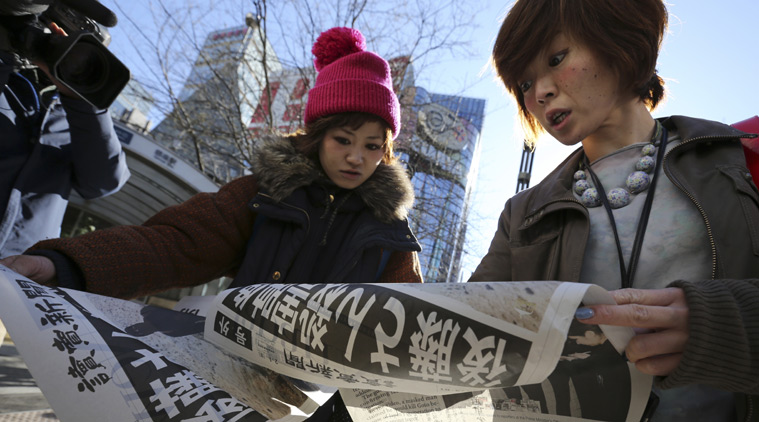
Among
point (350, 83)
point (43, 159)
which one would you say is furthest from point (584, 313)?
point (43, 159)

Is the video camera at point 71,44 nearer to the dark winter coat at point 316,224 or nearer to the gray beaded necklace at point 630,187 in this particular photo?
the dark winter coat at point 316,224

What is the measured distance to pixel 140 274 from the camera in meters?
1.26

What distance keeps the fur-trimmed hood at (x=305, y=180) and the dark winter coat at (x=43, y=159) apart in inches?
27.9

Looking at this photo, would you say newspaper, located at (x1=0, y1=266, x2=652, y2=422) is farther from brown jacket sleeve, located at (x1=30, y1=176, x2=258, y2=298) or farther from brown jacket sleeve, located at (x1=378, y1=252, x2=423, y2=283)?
brown jacket sleeve, located at (x1=378, y1=252, x2=423, y2=283)

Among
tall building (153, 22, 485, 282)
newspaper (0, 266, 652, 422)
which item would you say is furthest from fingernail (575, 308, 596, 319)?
tall building (153, 22, 485, 282)

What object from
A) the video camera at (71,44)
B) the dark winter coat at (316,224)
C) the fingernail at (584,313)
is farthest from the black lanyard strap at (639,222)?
the video camera at (71,44)

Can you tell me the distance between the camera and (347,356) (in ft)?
2.18

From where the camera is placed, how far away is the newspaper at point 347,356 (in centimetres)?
60

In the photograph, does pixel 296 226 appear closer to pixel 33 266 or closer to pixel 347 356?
pixel 33 266

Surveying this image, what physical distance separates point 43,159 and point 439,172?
680cm

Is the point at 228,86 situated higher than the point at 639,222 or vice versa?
the point at 228,86

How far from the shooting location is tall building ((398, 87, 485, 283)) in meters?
7.77

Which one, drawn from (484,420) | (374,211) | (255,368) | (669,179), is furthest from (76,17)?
(669,179)

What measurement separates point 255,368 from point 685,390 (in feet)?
2.74
